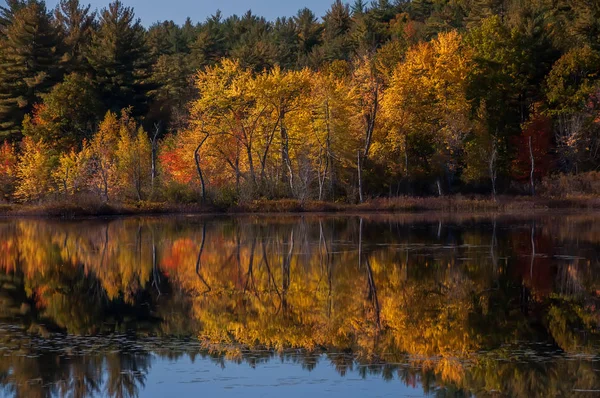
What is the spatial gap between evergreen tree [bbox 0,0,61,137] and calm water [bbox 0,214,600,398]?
37.9 m

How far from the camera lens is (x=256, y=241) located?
106 ft

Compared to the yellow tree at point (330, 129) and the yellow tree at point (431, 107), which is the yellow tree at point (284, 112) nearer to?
the yellow tree at point (330, 129)

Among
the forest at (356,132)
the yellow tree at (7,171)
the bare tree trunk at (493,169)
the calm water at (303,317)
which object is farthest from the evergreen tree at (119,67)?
the calm water at (303,317)

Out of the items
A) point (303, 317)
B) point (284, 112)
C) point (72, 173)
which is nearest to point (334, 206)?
point (284, 112)

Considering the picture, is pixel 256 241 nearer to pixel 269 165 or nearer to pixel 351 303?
pixel 351 303

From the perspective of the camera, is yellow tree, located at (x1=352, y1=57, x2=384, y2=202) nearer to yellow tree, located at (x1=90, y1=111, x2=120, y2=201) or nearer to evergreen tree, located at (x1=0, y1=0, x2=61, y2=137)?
yellow tree, located at (x1=90, y1=111, x2=120, y2=201)

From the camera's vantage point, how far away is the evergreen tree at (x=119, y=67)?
68.1m

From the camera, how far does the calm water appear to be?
12266mm

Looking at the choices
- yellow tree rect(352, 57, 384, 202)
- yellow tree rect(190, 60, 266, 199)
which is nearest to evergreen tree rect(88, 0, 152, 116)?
yellow tree rect(190, 60, 266, 199)

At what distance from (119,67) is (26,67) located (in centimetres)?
783

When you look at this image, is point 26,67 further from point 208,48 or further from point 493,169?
point 493,169

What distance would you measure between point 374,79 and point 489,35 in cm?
1152

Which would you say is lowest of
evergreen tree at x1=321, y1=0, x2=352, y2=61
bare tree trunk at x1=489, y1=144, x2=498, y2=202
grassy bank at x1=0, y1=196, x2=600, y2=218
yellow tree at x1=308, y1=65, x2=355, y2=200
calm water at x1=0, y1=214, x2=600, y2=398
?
calm water at x1=0, y1=214, x2=600, y2=398

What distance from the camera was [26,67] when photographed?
6838cm
